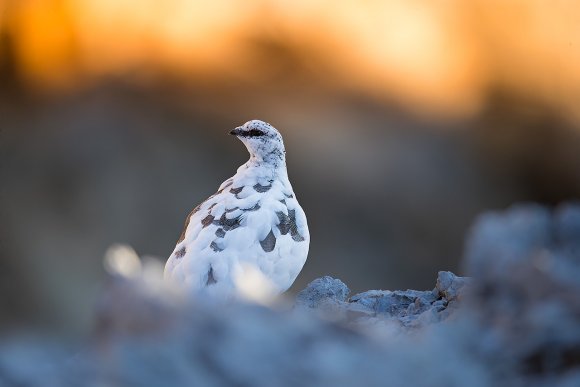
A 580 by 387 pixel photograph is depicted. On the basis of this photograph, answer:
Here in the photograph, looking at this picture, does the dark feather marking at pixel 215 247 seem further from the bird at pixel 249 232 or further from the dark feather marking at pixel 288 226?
the dark feather marking at pixel 288 226

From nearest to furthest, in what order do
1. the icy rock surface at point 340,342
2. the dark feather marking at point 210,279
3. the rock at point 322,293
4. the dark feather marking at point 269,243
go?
the icy rock surface at point 340,342 → the rock at point 322,293 → the dark feather marking at point 210,279 → the dark feather marking at point 269,243

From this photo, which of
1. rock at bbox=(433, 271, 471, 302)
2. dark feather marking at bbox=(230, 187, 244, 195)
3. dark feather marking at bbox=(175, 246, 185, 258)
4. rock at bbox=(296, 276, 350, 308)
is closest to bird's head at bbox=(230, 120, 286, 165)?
dark feather marking at bbox=(230, 187, 244, 195)

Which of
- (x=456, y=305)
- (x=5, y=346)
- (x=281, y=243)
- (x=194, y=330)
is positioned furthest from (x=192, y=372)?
(x=281, y=243)

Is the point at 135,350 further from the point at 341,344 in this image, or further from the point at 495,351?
the point at 495,351

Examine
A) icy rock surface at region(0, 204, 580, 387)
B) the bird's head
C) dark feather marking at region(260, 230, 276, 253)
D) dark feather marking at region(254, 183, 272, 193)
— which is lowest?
icy rock surface at region(0, 204, 580, 387)

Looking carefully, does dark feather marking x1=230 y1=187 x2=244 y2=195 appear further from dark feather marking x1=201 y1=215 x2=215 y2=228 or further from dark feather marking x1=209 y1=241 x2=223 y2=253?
dark feather marking x1=209 y1=241 x2=223 y2=253

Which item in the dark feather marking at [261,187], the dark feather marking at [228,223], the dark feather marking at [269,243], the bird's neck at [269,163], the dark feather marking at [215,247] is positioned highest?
the bird's neck at [269,163]

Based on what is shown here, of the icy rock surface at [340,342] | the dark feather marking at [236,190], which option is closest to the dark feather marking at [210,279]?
the dark feather marking at [236,190]
